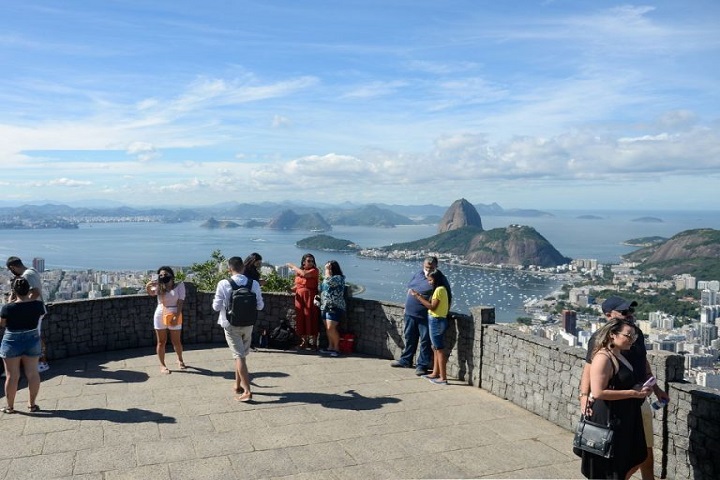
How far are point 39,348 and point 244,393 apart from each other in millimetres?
2395

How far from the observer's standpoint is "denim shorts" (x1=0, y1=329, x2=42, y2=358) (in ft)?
21.2

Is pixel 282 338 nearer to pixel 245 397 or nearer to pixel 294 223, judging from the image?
pixel 245 397

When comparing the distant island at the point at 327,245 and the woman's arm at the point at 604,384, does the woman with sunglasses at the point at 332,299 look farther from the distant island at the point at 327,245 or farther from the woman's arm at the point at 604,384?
the distant island at the point at 327,245

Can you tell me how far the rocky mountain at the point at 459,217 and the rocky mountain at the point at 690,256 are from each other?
197 feet

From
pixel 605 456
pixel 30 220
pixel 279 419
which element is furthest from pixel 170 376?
pixel 30 220

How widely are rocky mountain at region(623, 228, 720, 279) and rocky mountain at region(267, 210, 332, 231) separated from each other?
94748 millimetres

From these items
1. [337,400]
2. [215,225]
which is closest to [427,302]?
[337,400]

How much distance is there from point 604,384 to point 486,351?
3888 millimetres

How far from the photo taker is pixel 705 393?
16.4 feet

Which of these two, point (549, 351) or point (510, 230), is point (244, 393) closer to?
point (549, 351)

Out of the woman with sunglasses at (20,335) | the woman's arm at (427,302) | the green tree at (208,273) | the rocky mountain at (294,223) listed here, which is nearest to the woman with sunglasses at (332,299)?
the woman's arm at (427,302)

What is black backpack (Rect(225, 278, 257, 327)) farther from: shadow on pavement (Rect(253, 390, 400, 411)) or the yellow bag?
the yellow bag

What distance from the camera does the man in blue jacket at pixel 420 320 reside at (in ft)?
27.6

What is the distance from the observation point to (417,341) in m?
9.02
